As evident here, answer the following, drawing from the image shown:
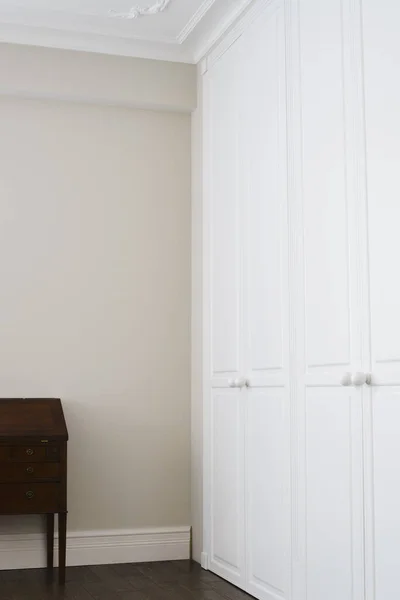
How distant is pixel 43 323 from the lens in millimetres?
4746

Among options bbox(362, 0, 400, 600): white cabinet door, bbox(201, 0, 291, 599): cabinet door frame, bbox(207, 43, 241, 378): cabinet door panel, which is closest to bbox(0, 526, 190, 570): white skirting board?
bbox(201, 0, 291, 599): cabinet door frame

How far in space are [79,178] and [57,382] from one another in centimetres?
117

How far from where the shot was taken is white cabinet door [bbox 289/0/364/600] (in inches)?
121

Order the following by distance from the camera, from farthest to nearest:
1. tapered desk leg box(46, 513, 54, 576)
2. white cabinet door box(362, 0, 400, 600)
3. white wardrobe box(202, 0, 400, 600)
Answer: tapered desk leg box(46, 513, 54, 576)
white wardrobe box(202, 0, 400, 600)
white cabinet door box(362, 0, 400, 600)

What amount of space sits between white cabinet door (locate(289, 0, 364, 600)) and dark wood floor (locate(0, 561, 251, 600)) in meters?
0.71

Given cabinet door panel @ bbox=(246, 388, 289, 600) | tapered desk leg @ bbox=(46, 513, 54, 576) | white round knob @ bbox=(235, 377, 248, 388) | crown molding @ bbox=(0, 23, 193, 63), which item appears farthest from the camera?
crown molding @ bbox=(0, 23, 193, 63)

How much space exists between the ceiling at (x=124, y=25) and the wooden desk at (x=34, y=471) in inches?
83.5

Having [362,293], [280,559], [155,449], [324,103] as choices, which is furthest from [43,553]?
[324,103]

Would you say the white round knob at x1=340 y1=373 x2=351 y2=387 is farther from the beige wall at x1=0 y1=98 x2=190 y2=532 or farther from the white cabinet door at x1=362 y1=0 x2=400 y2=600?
the beige wall at x1=0 y1=98 x2=190 y2=532

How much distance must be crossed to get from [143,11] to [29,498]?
2.58 metres

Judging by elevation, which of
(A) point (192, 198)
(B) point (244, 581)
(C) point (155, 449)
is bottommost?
(B) point (244, 581)

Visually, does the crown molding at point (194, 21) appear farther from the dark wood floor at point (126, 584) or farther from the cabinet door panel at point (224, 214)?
the dark wood floor at point (126, 584)

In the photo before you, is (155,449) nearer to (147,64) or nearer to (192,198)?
(192,198)

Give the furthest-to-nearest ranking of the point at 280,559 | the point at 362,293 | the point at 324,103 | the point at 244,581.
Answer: the point at 244,581 → the point at 280,559 → the point at 324,103 → the point at 362,293
